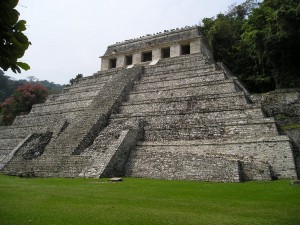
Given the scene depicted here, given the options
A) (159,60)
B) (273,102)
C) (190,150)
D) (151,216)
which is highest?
(159,60)

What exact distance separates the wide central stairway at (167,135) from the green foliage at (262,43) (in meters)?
3.95

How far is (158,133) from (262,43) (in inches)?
404

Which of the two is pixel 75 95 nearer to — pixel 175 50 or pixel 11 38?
pixel 175 50

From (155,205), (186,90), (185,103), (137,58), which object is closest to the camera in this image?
(155,205)

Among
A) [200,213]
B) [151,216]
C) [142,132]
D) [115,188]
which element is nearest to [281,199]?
[200,213]

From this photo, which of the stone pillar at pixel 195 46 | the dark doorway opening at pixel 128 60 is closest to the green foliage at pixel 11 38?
the stone pillar at pixel 195 46

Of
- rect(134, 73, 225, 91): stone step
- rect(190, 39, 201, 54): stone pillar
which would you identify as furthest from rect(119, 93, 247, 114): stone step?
rect(190, 39, 201, 54): stone pillar

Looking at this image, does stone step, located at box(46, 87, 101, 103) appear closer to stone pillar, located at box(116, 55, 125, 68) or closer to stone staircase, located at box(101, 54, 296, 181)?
stone staircase, located at box(101, 54, 296, 181)

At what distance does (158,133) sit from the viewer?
13.2 meters

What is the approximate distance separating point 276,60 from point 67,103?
1398cm

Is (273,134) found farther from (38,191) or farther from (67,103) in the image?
(67,103)

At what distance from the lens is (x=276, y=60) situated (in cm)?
1806

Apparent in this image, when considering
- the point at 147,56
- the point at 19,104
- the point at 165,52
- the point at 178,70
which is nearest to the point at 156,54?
the point at 165,52

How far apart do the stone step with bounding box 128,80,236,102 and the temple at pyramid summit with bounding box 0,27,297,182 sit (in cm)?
6
